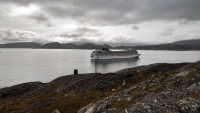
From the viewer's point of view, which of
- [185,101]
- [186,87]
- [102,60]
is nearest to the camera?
[185,101]

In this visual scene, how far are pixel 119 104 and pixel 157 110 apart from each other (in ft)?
10.5

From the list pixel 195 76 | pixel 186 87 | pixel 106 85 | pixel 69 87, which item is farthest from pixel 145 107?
pixel 69 87

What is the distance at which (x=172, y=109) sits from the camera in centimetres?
1084

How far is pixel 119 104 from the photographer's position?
13.0m

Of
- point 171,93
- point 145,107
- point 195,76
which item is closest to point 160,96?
point 171,93

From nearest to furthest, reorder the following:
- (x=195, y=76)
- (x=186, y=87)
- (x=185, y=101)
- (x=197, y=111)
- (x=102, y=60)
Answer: (x=197, y=111)
(x=185, y=101)
(x=186, y=87)
(x=195, y=76)
(x=102, y=60)

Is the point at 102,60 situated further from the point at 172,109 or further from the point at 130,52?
the point at 172,109

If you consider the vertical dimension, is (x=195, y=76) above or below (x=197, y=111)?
above

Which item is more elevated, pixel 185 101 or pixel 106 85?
pixel 185 101

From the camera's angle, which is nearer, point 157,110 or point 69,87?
point 157,110

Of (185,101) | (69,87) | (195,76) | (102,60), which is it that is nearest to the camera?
(185,101)

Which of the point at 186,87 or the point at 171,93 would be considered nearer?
the point at 171,93

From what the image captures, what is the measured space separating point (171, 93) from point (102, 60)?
13103 cm

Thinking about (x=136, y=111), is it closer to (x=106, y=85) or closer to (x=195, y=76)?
(x=195, y=76)
